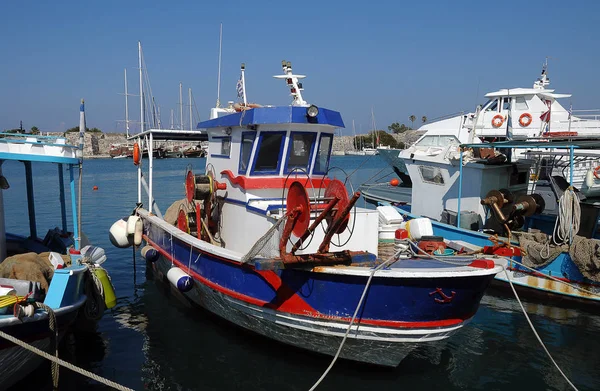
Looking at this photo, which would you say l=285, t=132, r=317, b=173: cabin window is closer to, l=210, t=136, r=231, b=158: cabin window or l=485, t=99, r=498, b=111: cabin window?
l=210, t=136, r=231, b=158: cabin window

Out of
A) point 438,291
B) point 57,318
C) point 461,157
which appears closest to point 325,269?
point 438,291

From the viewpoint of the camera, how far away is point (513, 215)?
11555mm

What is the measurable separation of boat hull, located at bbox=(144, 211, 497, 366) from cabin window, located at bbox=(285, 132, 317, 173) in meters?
2.08

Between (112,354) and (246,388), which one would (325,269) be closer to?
(246,388)

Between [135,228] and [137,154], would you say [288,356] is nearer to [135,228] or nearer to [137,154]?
[135,228]

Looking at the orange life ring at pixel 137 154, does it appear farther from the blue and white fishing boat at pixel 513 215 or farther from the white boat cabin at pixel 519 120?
the white boat cabin at pixel 519 120

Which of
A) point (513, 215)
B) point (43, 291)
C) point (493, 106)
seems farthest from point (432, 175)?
point (43, 291)

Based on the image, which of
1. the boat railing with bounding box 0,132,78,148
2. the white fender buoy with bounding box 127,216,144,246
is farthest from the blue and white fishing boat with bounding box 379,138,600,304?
the boat railing with bounding box 0,132,78,148

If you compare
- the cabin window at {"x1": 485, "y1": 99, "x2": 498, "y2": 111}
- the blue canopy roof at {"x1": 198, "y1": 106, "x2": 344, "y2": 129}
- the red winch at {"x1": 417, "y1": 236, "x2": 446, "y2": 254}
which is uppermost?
the cabin window at {"x1": 485, "y1": 99, "x2": 498, "y2": 111}

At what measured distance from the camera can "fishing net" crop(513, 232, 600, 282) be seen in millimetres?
9945

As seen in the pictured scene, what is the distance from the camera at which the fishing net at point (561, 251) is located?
9.95 metres

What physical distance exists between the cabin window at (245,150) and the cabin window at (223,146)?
626 millimetres

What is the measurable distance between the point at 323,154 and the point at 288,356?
3.54 meters

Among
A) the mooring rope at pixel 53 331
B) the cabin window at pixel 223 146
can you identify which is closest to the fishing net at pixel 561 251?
the cabin window at pixel 223 146
